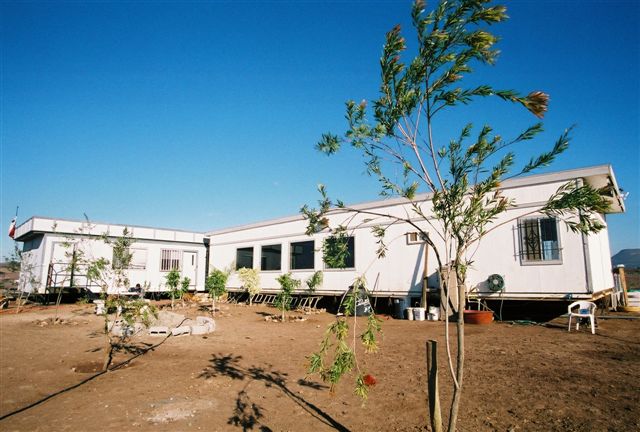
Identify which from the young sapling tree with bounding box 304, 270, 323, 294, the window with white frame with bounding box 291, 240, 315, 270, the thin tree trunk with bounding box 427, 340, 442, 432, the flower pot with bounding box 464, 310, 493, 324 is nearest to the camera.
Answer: the thin tree trunk with bounding box 427, 340, 442, 432

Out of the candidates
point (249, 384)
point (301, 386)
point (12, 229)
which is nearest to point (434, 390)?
point (301, 386)

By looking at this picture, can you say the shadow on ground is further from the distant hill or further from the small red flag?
the distant hill

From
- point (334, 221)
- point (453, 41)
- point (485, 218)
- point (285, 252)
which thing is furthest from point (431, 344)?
point (285, 252)

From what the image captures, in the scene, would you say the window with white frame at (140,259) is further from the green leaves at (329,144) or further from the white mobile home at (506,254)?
the green leaves at (329,144)

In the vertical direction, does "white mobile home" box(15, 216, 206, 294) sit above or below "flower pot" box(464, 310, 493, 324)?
above

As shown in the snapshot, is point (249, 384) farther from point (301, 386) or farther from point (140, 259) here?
point (140, 259)

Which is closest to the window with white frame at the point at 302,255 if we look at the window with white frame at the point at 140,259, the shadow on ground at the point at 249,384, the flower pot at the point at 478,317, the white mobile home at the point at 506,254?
the white mobile home at the point at 506,254

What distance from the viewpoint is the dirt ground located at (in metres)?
4.40

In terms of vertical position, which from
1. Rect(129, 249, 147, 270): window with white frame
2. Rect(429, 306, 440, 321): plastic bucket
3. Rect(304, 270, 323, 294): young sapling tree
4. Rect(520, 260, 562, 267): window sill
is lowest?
Rect(429, 306, 440, 321): plastic bucket

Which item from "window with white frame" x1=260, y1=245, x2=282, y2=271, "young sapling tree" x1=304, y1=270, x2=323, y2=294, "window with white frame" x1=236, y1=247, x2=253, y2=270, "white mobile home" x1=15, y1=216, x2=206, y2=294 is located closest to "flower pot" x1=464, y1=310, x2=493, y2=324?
"young sapling tree" x1=304, y1=270, x2=323, y2=294

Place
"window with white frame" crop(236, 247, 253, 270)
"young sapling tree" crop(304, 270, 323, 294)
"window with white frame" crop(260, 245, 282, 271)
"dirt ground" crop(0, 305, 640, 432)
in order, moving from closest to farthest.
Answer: "dirt ground" crop(0, 305, 640, 432)
"young sapling tree" crop(304, 270, 323, 294)
"window with white frame" crop(260, 245, 282, 271)
"window with white frame" crop(236, 247, 253, 270)

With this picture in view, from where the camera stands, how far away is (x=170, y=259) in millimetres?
21828

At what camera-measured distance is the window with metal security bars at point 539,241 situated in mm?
10746

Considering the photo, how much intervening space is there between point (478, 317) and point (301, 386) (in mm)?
7091
